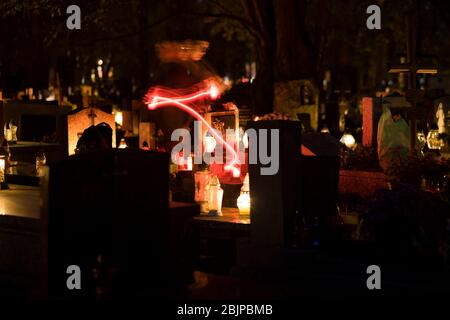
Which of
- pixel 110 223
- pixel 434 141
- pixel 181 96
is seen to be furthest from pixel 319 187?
pixel 181 96

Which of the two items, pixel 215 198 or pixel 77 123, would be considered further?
pixel 77 123

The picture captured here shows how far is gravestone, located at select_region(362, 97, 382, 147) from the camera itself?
55.1ft

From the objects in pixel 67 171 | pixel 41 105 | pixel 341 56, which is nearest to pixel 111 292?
pixel 67 171

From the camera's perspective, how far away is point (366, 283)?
8.47 m

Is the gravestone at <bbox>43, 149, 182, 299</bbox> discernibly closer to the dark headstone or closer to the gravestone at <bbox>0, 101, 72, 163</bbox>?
the dark headstone

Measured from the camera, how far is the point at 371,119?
16859mm

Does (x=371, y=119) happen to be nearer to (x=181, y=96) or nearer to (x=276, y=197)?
(x=181, y=96)

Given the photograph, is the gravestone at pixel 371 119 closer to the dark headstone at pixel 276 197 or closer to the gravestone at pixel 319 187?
the gravestone at pixel 319 187

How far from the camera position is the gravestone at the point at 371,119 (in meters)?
16.8

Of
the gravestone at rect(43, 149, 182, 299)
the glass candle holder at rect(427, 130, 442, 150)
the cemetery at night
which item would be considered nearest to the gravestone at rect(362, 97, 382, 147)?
the cemetery at night

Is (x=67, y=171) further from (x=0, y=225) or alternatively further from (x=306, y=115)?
(x=306, y=115)

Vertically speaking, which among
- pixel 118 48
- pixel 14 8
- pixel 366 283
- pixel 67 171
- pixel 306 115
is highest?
pixel 118 48

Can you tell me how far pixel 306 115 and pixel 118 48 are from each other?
28478 millimetres

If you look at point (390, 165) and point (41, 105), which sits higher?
point (41, 105)
